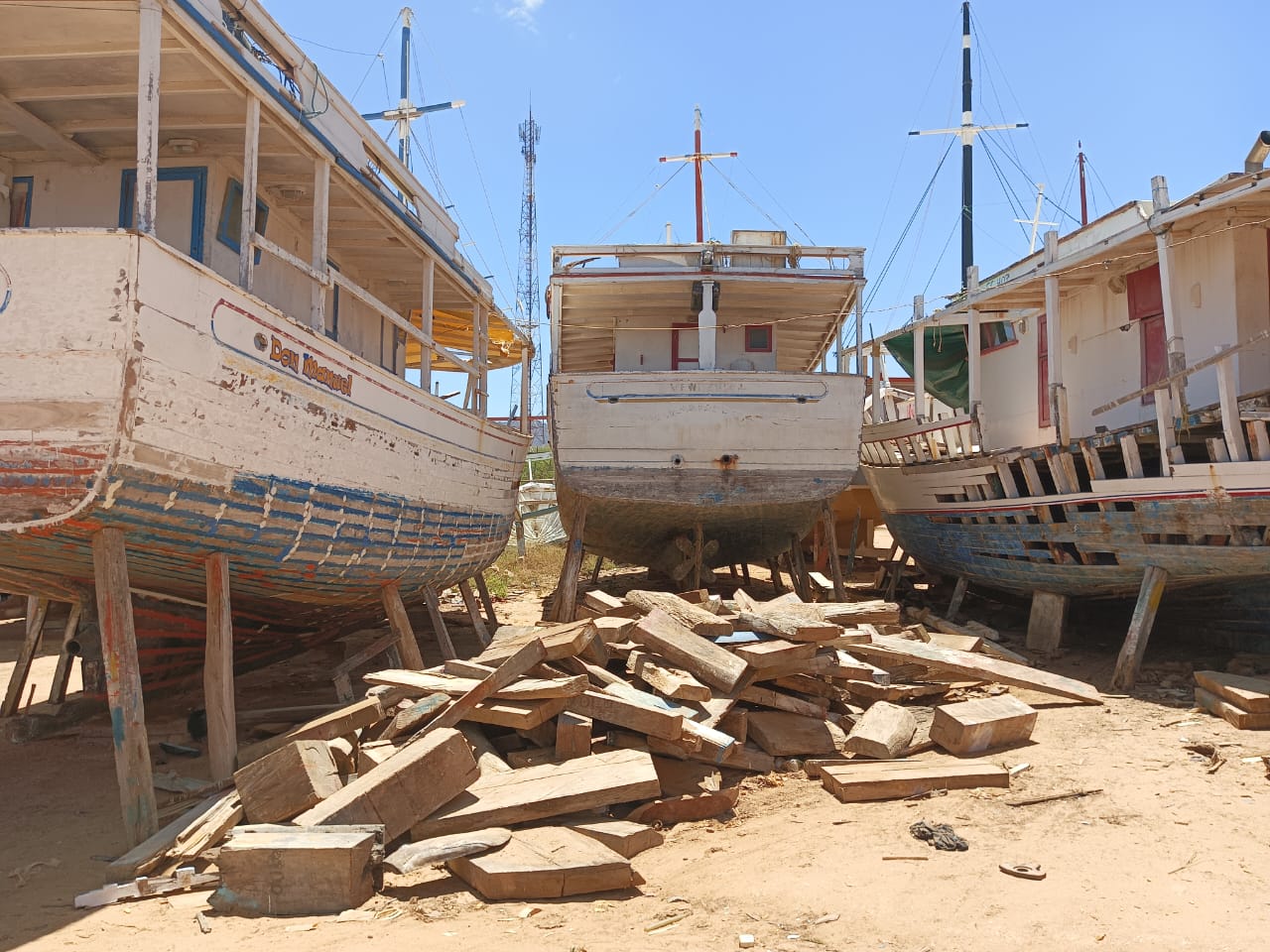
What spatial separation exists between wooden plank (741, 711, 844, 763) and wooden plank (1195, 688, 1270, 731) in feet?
9.18

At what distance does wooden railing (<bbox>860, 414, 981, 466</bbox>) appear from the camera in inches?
442

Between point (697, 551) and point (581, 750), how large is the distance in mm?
6211

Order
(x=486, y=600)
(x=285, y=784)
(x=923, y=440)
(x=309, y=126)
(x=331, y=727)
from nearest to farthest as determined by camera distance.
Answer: (x=285, y=784) → (x=331, y=727) → (x=309, y=126) → (x=486, y=600) → (x=923, y=440)

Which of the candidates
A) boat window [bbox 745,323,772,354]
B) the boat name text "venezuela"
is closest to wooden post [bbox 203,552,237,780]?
the boat name text "venezuela"

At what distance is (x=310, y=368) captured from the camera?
609 cm

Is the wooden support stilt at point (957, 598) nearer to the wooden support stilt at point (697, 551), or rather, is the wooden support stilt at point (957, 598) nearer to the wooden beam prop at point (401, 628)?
the wooden support stilt at point (697, 551)

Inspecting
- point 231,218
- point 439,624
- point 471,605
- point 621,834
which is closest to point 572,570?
point 471,605

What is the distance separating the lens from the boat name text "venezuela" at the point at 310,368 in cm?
572

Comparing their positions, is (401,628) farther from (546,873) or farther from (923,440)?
(923,440)

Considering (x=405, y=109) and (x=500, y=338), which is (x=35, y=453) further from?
(x=405, y=109)

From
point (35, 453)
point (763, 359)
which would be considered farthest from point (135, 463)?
point (763, 359)

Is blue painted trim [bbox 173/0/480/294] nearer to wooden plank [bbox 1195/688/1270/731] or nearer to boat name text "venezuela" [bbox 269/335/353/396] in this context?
boat name text "venezuela" [bbox 269/335/353/396]

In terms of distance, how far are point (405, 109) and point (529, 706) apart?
2445 cm

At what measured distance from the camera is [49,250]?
14.6 ft
